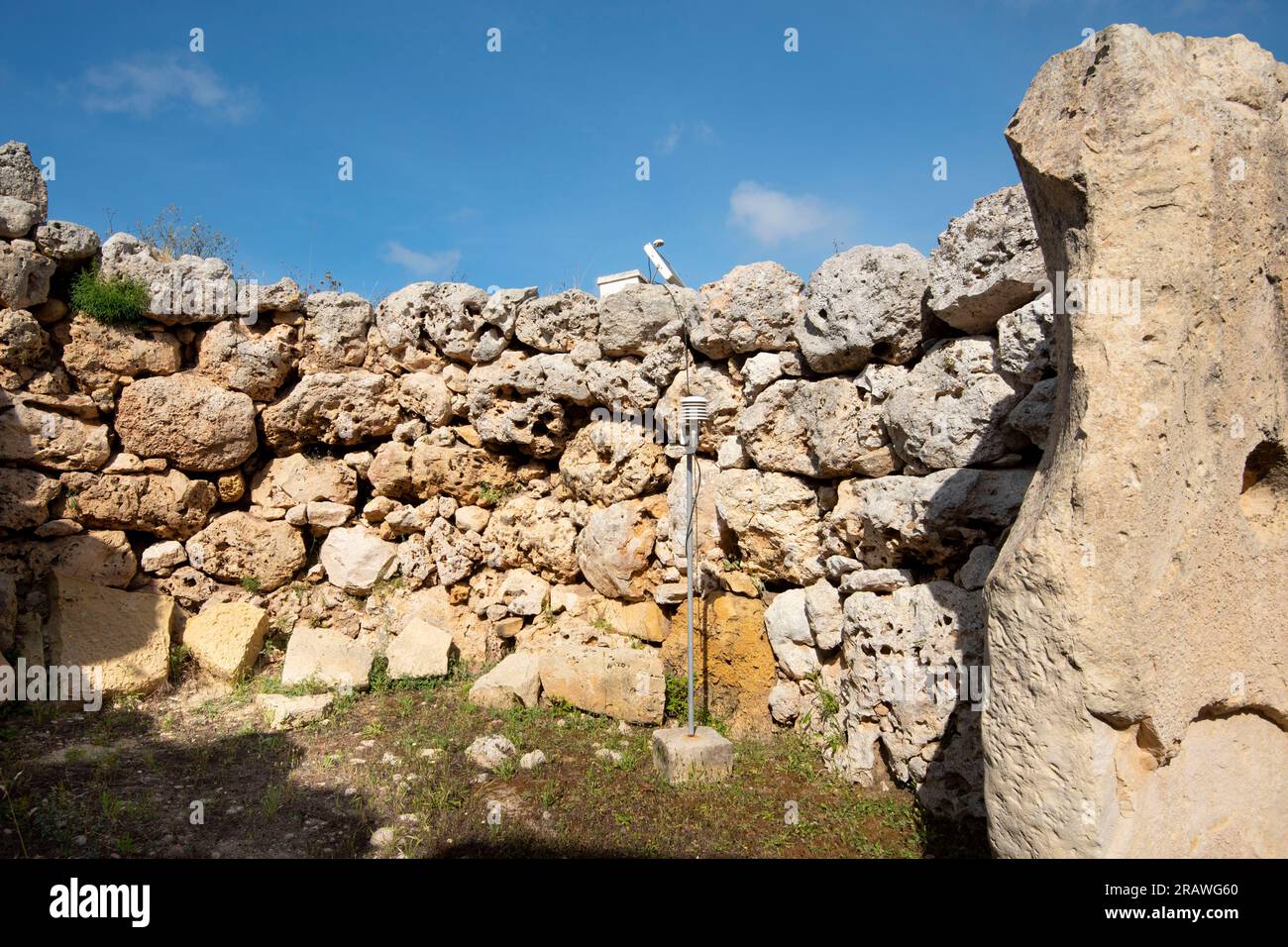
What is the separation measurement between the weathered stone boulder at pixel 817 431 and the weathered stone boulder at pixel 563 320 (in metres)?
1.99

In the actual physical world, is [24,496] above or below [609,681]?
above

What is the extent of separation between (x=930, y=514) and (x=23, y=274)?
768 cm

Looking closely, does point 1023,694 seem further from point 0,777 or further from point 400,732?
point 0,777

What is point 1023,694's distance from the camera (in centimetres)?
322

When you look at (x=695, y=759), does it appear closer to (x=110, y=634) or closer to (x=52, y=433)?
(x=110, y=634)

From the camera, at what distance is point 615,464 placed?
719 centimetres

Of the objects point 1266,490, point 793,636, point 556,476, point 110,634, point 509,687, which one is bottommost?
point 509,687

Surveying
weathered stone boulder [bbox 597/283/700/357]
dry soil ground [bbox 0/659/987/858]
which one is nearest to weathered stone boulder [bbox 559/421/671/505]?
weathered stone boulder [bbox 597/283/700/357]

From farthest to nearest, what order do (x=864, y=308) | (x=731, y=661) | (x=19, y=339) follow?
(x=19, y=339) → (x=731, y=661) → (x=864, y=308)

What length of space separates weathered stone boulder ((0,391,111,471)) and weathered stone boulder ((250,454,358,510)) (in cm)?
138

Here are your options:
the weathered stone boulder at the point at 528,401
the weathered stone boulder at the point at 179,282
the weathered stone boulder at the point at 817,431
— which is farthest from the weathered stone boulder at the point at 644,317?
the weathered stone boulder at the point at 179,282

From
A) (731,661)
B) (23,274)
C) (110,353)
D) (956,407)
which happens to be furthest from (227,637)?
(956,407)

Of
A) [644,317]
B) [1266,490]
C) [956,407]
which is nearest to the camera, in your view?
[1266,490]

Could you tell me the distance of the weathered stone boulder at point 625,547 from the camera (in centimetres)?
691
